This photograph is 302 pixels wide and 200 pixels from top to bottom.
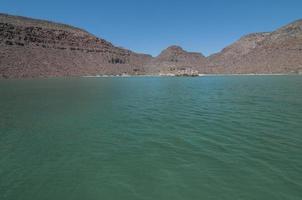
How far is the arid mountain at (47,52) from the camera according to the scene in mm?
125438

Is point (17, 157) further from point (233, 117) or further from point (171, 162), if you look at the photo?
point (233, 117)

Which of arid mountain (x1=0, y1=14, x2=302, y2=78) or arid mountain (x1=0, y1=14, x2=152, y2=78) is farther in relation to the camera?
arid mountain (x1=0, y1=14, x2=302, y2=78)

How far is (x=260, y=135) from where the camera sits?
52.1ft

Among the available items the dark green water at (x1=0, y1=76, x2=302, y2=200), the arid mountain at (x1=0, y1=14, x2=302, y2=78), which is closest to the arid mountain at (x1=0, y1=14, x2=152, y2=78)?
the arid mountain at (x1=0, y1=14, x2=302, y2=78)

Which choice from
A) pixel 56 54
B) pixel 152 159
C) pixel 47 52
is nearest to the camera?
pixel 152 159

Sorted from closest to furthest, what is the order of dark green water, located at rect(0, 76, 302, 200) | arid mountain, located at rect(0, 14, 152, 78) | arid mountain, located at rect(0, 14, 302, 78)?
dark green water, located at rect(0, 76, 302, 200) < arid mountain, located at rect(0, 14, 152, 78) < arid mountain, located at rect(0, 14, 302, 78)

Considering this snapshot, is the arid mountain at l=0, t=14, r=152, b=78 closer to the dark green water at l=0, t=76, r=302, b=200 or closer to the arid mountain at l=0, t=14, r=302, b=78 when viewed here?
the arid mountain at l=0, t=14, r=302, b=78

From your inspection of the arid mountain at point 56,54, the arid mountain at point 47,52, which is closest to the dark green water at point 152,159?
the arid mountain at point 56,54

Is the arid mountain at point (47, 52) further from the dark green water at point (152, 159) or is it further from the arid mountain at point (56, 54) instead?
the dark green water at point (152, 159)

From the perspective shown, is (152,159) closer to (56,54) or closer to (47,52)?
(47,52)

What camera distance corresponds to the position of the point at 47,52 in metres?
150

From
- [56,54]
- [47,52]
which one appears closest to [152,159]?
[47,52]

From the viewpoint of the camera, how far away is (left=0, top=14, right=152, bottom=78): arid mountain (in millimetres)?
125438

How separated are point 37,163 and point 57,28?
18627cm
